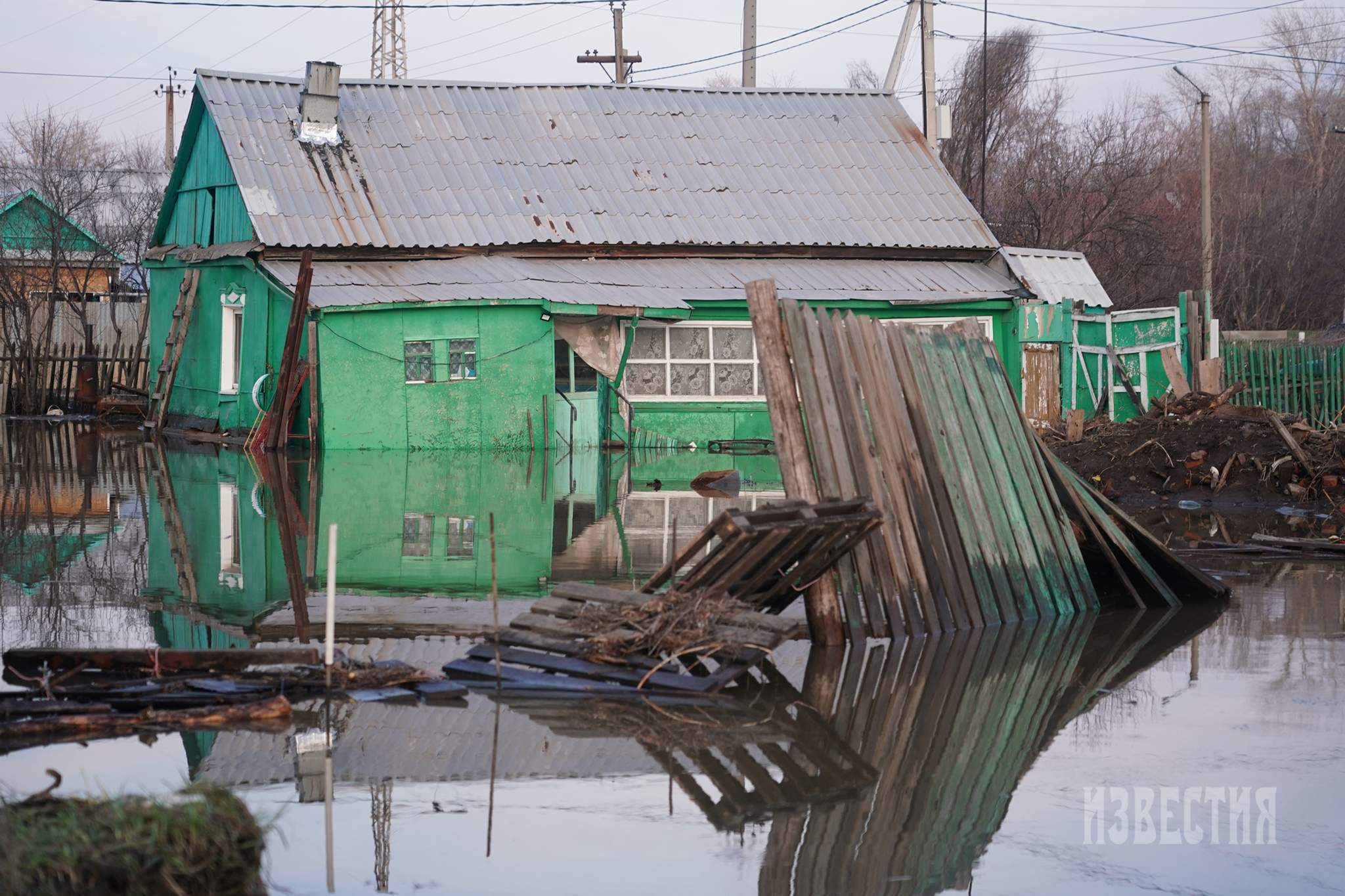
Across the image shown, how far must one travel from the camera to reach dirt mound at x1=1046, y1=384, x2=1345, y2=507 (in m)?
14.0

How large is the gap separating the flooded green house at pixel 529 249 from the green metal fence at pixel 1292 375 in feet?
13.4

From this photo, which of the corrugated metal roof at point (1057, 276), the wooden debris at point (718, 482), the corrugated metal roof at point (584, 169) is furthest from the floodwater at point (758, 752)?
the corrugated metal roof at point (1057, 276)

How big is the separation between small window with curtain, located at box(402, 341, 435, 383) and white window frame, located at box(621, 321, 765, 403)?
3.40 metres

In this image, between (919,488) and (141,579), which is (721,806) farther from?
(141,579)

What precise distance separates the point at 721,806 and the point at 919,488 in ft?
11.2

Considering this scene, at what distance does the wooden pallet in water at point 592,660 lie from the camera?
6.21 meters

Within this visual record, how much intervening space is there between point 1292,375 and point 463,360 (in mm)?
11479

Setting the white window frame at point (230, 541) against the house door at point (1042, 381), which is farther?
the house door at point (1042, 381)

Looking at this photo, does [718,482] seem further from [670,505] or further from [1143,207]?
[1143,207]

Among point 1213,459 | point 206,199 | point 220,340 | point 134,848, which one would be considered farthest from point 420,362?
point 134,848

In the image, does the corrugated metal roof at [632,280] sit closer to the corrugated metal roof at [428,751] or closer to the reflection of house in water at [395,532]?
the reflection of house in water at [395,532]

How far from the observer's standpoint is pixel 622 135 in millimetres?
25172

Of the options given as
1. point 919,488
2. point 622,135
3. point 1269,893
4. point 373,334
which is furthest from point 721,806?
point 622,135

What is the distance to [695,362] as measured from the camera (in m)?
22.6
